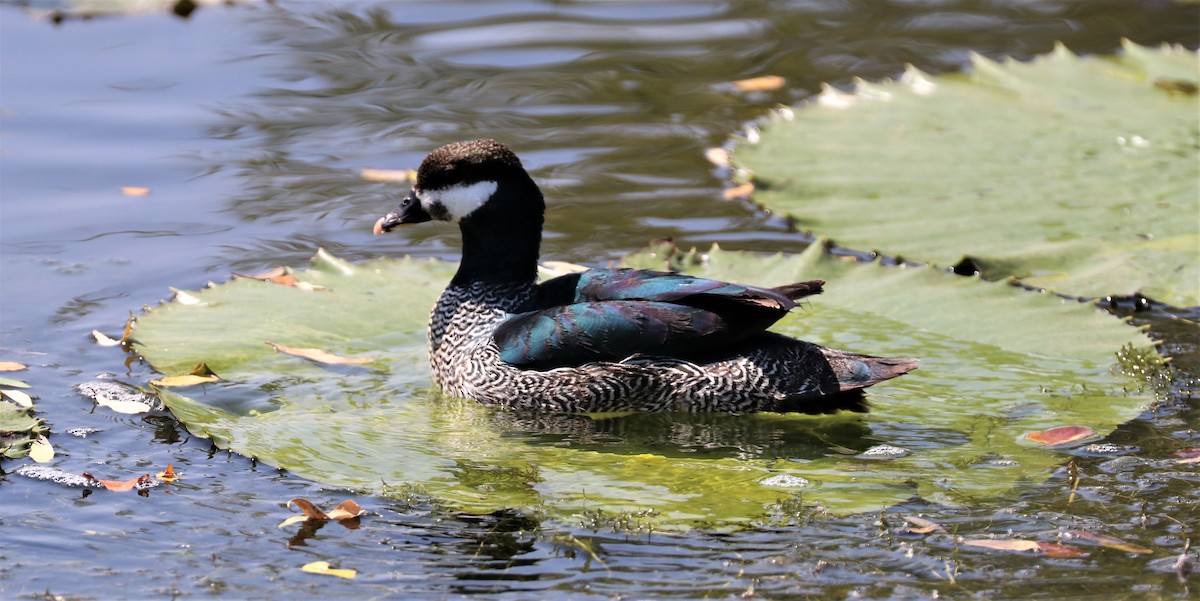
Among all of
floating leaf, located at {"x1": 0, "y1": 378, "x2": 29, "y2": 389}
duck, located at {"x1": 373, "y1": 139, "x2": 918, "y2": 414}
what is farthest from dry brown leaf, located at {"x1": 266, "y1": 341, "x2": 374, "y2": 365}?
floating leaf, located at {"x1": 0, "y1": 378, "x2": 29, "y2": 389}

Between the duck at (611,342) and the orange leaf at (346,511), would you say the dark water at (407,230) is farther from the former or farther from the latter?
the duck at (611,342)

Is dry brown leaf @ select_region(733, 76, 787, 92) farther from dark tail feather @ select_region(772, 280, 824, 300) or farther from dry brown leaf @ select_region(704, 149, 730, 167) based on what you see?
dark tail feather @ select_region(772, 280, 824, 300)

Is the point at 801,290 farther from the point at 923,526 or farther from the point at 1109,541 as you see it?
the point at 1109,541

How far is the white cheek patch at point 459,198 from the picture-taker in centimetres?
725

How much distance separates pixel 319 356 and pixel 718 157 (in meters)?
4.26

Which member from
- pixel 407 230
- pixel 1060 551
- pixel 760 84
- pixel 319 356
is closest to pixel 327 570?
pixel 319 356

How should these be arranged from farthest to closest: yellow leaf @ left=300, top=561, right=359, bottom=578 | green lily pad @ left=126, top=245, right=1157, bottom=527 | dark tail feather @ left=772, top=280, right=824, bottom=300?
dark tail feather @ left=772, top=280, right=824, bottom=300 → green lily pad @ left=126, top=245, right=1157, bottom=527 → yellow leaf @ left=300, top=561, right=359, bottom=578

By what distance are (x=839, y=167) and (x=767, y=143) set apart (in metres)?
0.68

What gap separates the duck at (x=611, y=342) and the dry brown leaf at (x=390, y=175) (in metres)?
2.93

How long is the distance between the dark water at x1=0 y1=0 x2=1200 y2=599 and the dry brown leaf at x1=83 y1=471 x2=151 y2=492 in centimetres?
8

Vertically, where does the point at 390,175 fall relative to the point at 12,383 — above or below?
above

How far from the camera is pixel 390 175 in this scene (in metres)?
10.3

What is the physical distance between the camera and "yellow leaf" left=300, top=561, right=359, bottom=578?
202 inches

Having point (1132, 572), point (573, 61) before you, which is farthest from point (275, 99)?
point (1132, 572)
